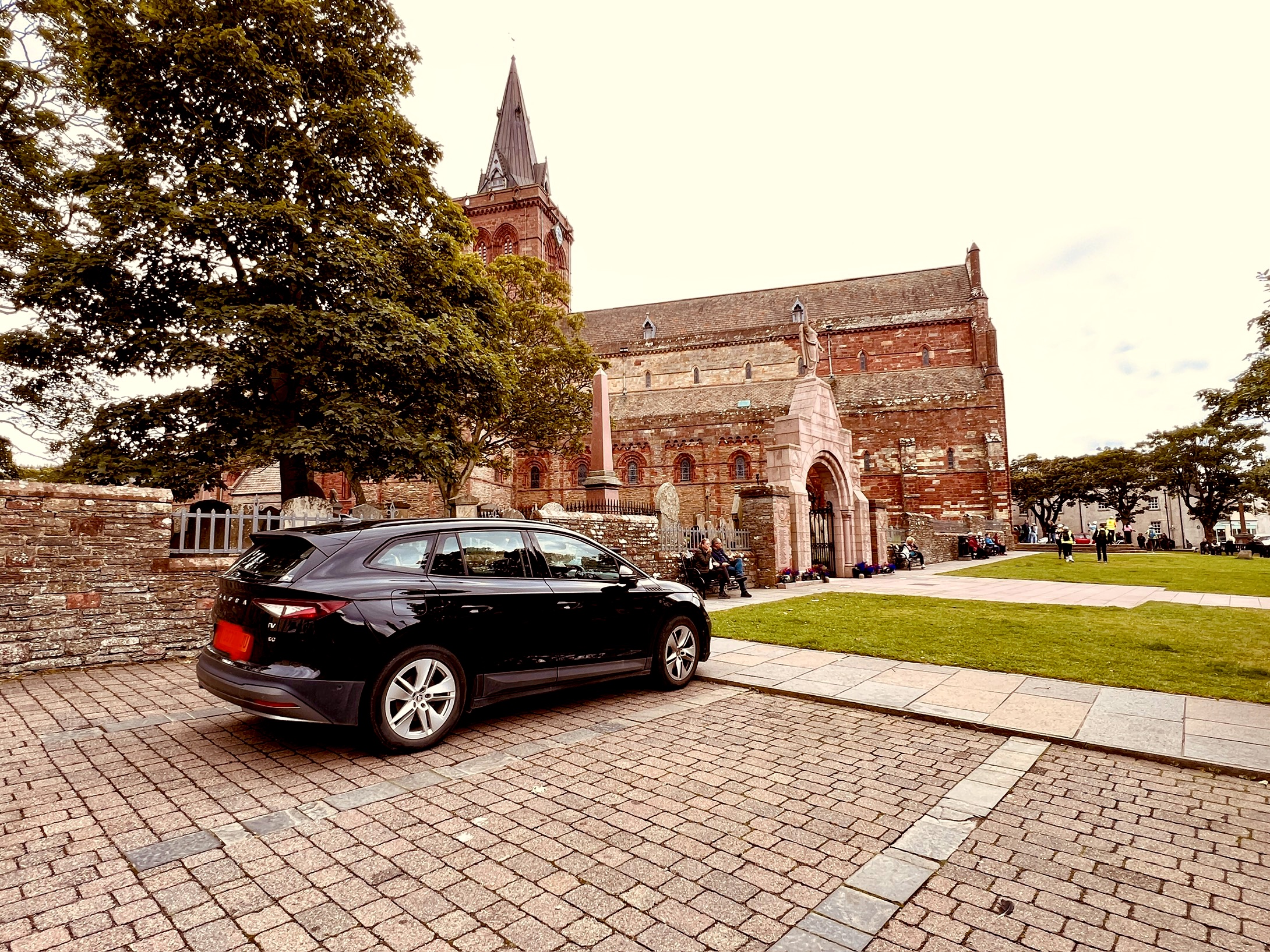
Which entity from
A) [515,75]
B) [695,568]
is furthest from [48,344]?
[515,75]

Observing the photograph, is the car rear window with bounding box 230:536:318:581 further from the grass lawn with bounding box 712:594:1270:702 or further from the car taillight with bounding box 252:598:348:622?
the grass lawn with bounding box 712:594:1270:702

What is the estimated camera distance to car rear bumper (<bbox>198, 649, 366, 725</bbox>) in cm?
390

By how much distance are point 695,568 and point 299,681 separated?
1101 cm

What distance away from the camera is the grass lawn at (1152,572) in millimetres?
15336

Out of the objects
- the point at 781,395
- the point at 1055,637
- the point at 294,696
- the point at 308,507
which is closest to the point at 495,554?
the point at 294,696

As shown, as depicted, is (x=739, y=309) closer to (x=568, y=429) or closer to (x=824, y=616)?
(x=568, y=429)

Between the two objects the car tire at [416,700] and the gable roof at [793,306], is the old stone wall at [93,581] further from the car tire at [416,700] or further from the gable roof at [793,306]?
the gable roof at [793,306]

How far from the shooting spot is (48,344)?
36.4ft

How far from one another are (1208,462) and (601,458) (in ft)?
157

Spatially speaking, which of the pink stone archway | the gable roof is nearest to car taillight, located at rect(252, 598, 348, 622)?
the pink stone archway

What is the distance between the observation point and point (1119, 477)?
47.8m

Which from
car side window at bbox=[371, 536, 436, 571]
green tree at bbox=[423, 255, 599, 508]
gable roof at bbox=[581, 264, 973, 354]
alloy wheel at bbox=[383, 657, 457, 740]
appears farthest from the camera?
gable roof at bbox=[581, 264, 973, 354]

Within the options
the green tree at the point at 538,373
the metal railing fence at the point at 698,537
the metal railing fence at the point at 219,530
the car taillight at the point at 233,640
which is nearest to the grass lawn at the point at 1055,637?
the metal railing fence at the point at 698,537

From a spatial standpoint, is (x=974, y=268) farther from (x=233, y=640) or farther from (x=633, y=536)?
(x=233, y=640)
